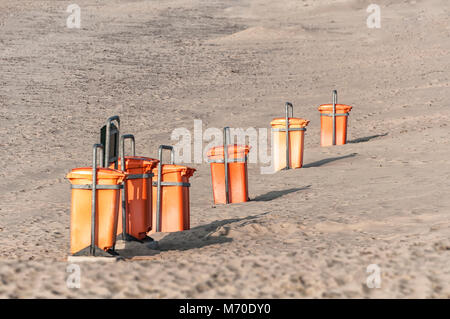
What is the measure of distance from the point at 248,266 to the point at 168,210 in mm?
2489

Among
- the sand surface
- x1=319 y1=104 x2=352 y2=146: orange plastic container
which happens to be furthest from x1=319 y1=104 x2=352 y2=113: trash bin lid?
the sand surface

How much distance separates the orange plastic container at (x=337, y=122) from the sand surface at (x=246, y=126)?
49cm

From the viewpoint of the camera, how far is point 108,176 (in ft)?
20.4

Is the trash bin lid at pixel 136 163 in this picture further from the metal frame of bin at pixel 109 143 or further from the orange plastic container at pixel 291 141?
the orange plastic container at pixel 291 141

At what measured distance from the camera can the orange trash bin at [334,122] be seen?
1442cm

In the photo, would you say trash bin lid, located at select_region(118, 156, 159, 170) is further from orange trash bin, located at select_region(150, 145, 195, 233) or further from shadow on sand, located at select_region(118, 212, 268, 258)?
shadow on sand, located at select_region(118, 212, 268, 258)

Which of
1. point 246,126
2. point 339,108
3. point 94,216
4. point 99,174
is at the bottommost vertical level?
point 94,216

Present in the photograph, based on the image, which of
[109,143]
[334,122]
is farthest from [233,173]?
[334,122]

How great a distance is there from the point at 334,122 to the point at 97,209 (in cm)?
876

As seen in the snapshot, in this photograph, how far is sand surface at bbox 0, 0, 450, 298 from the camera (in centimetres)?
552

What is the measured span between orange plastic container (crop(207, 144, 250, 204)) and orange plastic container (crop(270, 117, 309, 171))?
2.41m

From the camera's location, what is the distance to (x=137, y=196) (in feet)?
23.7

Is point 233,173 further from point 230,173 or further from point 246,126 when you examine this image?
point 246,126
